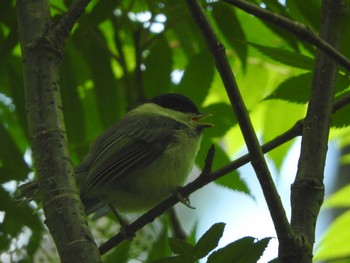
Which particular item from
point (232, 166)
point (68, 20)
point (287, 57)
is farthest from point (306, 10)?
point (68, 20)

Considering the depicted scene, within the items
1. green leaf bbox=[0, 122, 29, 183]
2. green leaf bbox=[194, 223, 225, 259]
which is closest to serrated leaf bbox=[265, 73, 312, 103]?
green leaf bbox=[194, 223, 225, 259]

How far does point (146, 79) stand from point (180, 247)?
4.03 ft

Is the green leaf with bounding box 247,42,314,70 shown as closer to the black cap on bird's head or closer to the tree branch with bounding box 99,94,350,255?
the tree branch with bounding box 99,94,350,255

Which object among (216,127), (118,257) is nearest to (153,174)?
(216,127)

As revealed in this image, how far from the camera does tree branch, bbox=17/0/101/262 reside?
1.32m

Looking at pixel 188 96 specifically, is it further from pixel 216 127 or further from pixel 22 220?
pixel 22 220

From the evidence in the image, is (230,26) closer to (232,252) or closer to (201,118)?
(201,118)

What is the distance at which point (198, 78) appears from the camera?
2320 mm

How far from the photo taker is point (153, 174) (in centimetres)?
258

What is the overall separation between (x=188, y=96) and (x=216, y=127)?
0.50 feet

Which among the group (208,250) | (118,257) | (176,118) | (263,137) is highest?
(176,118)

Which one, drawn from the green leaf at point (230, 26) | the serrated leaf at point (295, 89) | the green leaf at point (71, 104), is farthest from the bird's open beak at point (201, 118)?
the serrated leaf at point (295, 89)

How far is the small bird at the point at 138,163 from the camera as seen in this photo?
2.49 m

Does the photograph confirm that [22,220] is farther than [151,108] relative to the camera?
No
